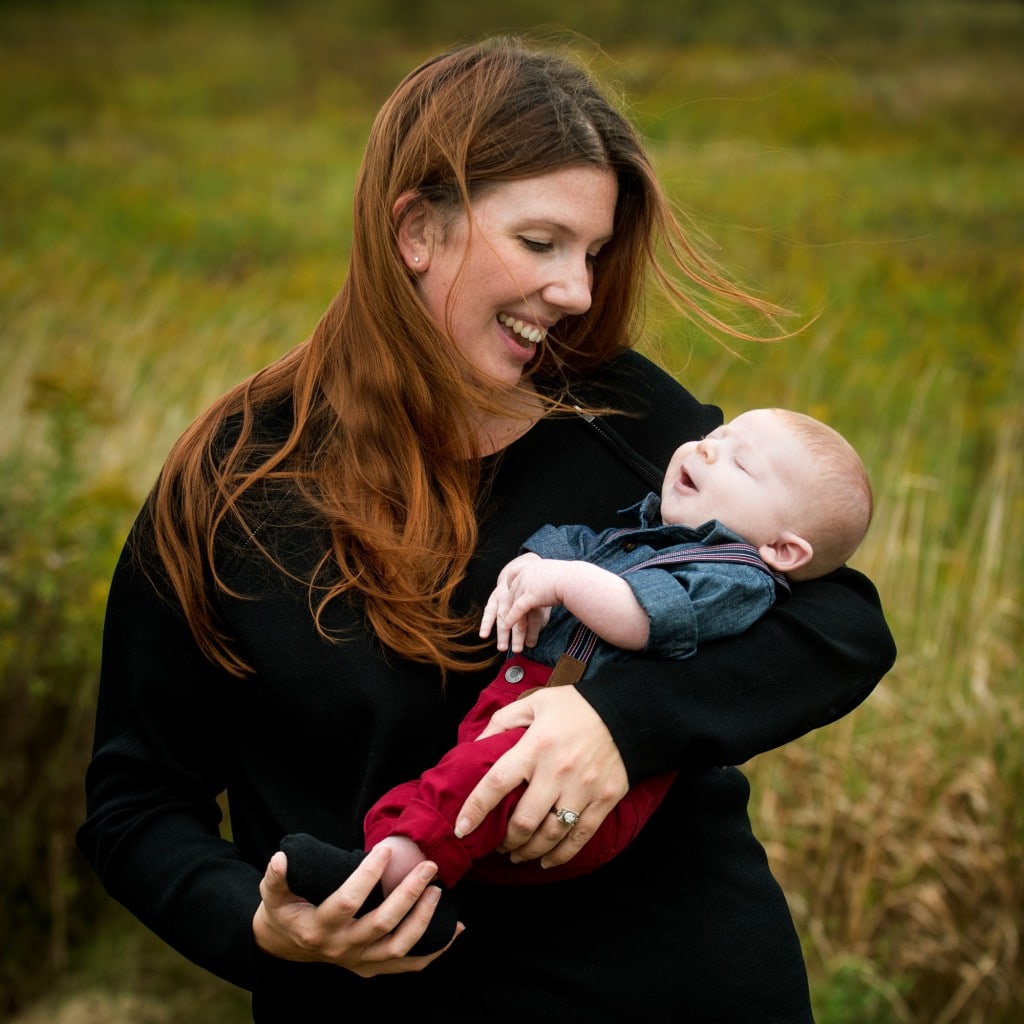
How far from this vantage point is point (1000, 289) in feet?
24.3

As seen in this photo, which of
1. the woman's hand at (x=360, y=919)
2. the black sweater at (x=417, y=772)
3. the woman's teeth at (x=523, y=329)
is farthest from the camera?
the woman's teeth at (x=523, y=329)

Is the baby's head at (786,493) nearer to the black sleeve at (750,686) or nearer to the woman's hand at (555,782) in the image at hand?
the black sleeve at (750,686)

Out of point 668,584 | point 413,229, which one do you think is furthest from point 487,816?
point 413,229

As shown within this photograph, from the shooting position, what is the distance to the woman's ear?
1816 millimetres

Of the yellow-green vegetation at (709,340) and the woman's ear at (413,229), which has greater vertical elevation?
the woman's ear at (413,229)

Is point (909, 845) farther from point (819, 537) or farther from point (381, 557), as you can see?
point (381, 557)

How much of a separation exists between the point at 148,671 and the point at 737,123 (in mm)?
10736

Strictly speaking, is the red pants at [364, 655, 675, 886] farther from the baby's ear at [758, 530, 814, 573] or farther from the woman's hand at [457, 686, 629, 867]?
the baby's ear at [758, 530, 814, 573]

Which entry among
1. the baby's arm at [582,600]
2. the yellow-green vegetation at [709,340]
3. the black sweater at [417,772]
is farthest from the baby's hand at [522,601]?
the yellow-green vegetation at [709,340]

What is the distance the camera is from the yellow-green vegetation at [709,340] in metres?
3.15

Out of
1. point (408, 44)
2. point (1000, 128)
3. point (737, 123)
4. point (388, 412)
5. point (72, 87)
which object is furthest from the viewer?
point (408, 44)

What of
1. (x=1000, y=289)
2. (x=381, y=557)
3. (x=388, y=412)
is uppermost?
(x=388, y=412)

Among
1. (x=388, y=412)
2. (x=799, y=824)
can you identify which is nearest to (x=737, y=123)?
(x=799, y=824)

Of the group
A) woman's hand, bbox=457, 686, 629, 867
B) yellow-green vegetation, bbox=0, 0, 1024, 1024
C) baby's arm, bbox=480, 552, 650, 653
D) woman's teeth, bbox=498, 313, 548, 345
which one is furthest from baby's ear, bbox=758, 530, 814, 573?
yellow-green vegetation, bbox=0, 0, 1024, 1024
